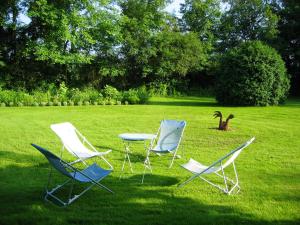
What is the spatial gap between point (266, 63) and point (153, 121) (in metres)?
9.29

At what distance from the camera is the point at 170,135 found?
739 cm

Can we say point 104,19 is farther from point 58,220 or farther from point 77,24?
point 58,220

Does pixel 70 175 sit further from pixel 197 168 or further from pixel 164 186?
pixel 197 168

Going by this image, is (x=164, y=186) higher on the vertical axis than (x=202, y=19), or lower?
lower

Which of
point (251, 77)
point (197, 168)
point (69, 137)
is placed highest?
point (251, 77)

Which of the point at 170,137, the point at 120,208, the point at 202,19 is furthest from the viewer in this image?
the point at 202,19

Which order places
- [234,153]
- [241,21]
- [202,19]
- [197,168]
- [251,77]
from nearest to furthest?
[234,153]
[197,168]
[251,77]
[202,19]
[241,21]

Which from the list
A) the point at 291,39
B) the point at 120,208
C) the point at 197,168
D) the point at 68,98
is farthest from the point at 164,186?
the point at 291,39

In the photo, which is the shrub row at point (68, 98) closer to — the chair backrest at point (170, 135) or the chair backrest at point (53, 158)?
the chair backrest at point (170, 135)

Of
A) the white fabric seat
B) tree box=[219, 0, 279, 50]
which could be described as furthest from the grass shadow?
tree box=[219, 0, 279, 50]

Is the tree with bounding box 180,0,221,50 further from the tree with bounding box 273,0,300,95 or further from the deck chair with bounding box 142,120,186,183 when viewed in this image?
the deck chair with bounding box 142,120,186,183

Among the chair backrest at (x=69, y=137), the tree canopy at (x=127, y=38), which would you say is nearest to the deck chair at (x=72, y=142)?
the chair backrest at (x=69, y=137)

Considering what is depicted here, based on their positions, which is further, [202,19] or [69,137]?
[202,19]

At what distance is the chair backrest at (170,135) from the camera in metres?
7.09
